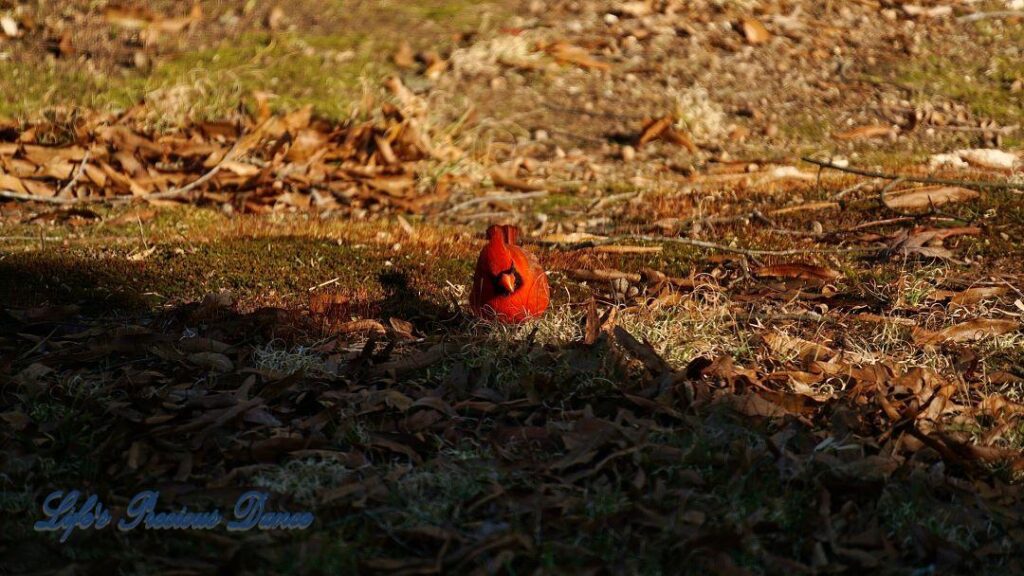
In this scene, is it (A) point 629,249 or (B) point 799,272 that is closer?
(B) point 799,272

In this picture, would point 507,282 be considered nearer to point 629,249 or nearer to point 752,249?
point 629,249

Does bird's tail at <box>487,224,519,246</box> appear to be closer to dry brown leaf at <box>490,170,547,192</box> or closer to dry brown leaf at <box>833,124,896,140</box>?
dry brown leaf at <box>490,170,547,192</box>

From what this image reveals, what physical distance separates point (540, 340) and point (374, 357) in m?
0.63

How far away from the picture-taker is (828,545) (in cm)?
304

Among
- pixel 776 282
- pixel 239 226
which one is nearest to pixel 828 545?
pixel 776 282

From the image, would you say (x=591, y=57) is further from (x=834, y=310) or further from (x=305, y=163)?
(x=834, y=310)

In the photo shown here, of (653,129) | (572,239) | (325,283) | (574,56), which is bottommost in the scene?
(653,129)

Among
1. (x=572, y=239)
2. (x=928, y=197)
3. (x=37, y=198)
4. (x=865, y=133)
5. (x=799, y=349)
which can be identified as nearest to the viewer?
(x=799, y=349)

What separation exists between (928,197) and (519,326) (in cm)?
301

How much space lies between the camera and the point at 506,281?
4.21 metres

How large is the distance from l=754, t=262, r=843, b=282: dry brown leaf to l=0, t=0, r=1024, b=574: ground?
A: 0.07 feet

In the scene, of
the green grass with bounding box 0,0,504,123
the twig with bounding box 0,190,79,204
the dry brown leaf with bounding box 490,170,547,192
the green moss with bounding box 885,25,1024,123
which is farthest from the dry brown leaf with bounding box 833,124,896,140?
the twig with bounding box 0,190,79,204

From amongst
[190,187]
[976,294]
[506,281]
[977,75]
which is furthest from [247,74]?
[977,75]

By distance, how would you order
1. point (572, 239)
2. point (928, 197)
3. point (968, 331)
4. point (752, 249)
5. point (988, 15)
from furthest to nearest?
point (988, 15) → point (928, 197) → point (572, 239) → point (752, 249) → point (968, 331)
